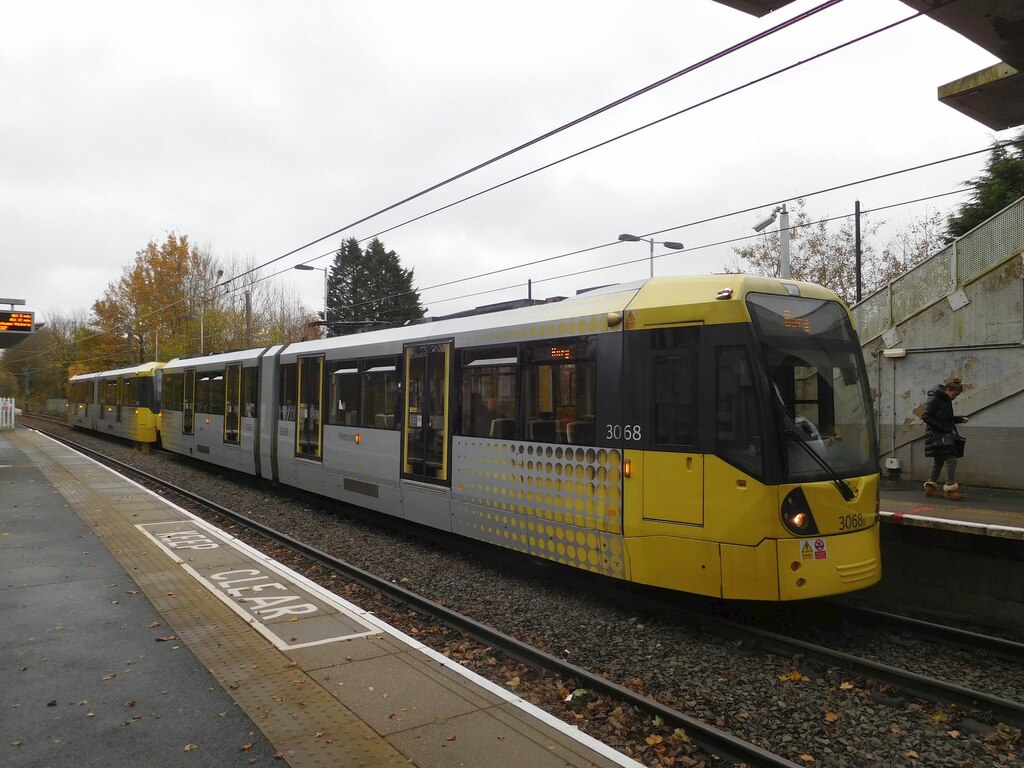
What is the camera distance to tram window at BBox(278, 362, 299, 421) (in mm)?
13336

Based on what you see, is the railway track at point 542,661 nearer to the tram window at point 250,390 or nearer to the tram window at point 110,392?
the tram window at point 250,390

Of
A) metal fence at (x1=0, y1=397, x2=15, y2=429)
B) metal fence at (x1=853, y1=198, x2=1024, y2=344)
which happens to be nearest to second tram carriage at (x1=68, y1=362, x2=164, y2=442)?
metal fence at (x1=0, y1=397, x2=15, y2=429)

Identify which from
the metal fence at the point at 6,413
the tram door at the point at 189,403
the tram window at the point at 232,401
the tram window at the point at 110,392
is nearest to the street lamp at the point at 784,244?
the tram window at the point at 232,401

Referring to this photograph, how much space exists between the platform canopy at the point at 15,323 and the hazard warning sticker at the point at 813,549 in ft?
80.0

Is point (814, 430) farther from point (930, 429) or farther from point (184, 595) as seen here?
point (184, 595)

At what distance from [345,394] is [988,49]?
31.1 feet

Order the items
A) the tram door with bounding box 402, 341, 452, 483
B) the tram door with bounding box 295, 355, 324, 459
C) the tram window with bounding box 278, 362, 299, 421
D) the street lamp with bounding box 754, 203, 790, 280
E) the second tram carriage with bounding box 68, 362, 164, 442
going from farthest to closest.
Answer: the second tram carriage with bounding box 68, 362, 164, 442 < the street lamp with bounding box 754, 203, 790, 280 < the tram window with bounding box 278, 362, 299, 421 < the tram door with bounding box 295, 355, 324, 459 < the tram door with bounding box 402, 341, 452, 483

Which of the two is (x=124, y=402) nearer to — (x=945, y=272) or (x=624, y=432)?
(x=624, y=432)

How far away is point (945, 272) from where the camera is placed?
1310 cm

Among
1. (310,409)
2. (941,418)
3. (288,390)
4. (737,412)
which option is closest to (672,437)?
(737,412)

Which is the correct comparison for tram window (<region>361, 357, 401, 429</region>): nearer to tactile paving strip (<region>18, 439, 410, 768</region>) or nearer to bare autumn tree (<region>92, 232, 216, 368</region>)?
tactile paving strip (<region>18, 439, 410, 768</region>)

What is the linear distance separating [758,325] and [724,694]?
2.99 m

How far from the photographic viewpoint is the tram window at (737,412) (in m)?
5.84

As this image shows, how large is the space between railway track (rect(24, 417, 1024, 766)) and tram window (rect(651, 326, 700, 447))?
70.6 inches
